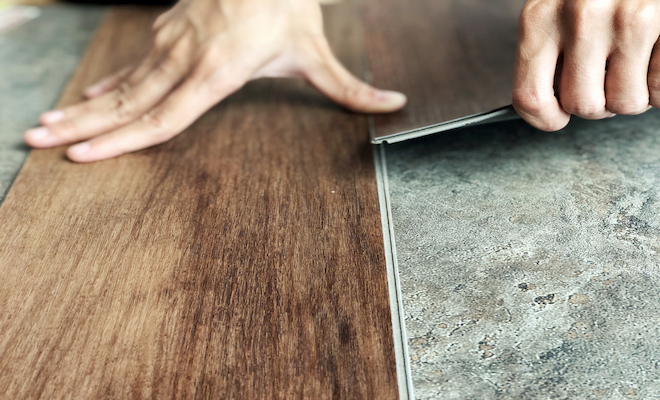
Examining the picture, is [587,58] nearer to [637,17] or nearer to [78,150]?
[637,17]

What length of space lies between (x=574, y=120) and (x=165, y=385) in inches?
35.9

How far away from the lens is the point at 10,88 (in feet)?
4.25

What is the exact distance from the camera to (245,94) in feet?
4.12

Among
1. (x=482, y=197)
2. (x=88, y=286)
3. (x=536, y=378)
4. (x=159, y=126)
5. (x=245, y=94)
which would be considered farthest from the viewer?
(x=245, y=94)

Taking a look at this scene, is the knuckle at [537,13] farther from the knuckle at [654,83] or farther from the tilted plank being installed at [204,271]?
the tilted plank being installed at [204,271]

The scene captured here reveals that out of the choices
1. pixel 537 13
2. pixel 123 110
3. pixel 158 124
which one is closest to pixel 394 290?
pixel 537 13

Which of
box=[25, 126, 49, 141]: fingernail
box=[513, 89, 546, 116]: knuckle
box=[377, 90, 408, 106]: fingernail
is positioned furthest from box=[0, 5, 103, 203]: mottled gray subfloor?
box=[513, 89, 546, 116]: knuckle

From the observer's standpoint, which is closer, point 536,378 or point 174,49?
point 536,378

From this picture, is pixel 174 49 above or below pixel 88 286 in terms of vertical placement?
above

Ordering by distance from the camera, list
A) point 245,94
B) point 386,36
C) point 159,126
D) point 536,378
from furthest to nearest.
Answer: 1. point 386,36
2. point 245,94
3. point 159,126
4. point 536,378

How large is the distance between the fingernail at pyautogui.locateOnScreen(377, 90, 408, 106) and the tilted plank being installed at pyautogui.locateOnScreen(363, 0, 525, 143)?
2 cm

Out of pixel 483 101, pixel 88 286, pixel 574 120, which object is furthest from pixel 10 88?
pixel 574 120

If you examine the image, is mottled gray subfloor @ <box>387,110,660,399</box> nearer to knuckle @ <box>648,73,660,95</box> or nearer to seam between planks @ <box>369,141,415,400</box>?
seam between planks @ <box>369,141,415,400</box>

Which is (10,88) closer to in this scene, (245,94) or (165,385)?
(245,94)
